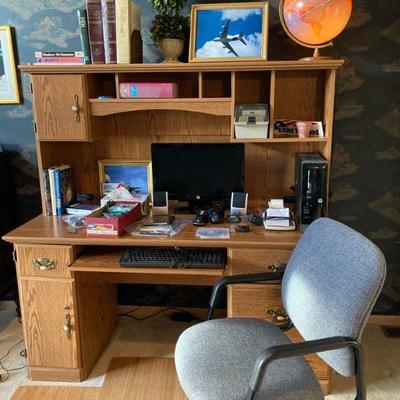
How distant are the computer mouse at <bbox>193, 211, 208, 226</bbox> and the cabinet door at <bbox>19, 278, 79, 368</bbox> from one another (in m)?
0.65

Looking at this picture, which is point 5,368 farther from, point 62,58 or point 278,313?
point 62,58

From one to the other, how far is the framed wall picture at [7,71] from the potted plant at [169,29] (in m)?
0.88

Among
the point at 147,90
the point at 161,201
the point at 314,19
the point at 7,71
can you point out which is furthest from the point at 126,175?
the point at 314,19

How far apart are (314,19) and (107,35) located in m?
0.98

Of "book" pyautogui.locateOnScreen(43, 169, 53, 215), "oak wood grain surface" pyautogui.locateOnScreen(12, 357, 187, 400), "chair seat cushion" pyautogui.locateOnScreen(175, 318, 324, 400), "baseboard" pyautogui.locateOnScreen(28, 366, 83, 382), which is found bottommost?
"oak wood grain surface" pyautogui.locateOnScreen(12, 357, 187, 400)

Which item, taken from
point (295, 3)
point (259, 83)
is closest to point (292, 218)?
point (259, 83)

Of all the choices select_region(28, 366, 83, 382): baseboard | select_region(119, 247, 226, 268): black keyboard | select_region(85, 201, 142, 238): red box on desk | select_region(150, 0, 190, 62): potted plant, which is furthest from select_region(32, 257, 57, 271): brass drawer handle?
select_region(150, 0, 190, 62): potted plant

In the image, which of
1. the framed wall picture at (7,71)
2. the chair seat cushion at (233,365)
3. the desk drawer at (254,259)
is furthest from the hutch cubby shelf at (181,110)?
the chair seat cushion at (233,365)

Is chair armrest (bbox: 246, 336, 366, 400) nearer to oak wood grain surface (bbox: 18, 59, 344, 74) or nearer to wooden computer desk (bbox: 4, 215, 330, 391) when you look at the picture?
wooden computer desk (bbox: 4, 215, 330, 391)

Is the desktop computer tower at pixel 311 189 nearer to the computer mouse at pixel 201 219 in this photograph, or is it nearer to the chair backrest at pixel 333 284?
the chair backrest at pixel 333 284

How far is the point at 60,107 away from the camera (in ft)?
6.98

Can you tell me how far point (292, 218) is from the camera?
2.07 m

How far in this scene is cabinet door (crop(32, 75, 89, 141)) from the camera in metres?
2.10

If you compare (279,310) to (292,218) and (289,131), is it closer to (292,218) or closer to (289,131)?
(292,218)
